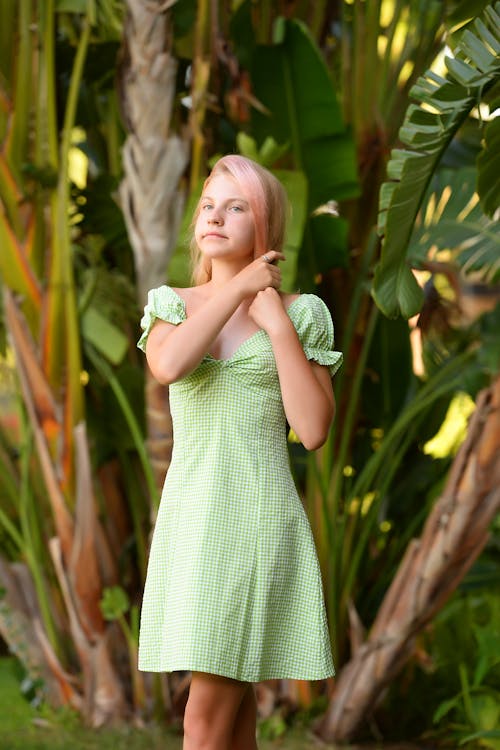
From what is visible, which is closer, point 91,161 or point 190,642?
point 190,642

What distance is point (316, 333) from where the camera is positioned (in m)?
2.28

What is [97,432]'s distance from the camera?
4688 mm

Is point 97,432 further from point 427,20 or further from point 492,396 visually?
point 427,20

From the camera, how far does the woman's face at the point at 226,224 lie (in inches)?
88.7

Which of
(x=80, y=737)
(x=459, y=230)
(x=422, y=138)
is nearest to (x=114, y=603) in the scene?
(x=80, y=737)

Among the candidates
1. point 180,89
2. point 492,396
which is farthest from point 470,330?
point 180,89

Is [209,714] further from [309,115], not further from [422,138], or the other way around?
[309,115]

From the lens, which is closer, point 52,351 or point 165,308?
point 165,308

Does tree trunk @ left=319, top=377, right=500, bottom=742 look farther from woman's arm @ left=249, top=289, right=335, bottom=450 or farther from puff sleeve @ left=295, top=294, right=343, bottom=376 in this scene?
woman's arm @ left=249, top=289, right=335, bottom=450

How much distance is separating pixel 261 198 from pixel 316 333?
0.29 metres

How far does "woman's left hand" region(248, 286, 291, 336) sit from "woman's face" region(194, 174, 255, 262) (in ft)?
0.41

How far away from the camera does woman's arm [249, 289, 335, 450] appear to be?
2131 mm

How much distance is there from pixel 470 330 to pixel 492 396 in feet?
2.76

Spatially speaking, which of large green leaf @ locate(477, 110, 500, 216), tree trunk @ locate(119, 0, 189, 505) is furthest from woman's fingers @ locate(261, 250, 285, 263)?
tree trunk @ locate(119, 0, 189, 505)
